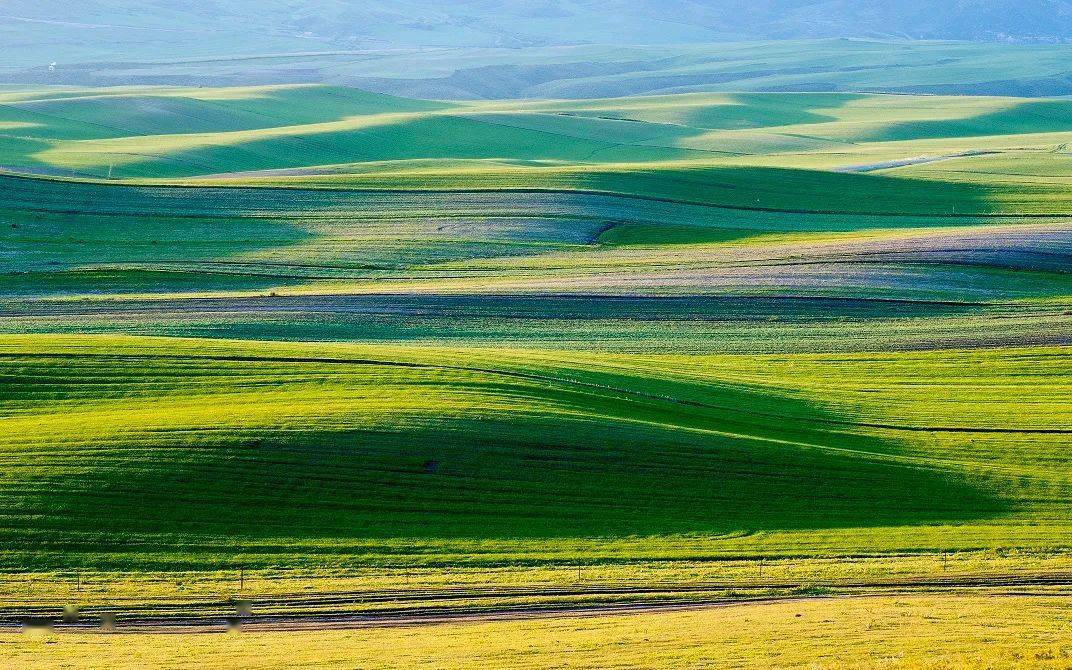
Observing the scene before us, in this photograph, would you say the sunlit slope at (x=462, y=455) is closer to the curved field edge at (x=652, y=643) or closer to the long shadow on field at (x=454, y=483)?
the long shadow on field at (x=454, y=483)

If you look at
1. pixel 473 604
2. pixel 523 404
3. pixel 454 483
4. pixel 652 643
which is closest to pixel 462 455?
pixel 454 483

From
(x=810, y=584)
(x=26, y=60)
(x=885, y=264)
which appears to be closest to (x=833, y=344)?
(x=885, y=264)

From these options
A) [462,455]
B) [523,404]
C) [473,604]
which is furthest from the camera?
[523,404]

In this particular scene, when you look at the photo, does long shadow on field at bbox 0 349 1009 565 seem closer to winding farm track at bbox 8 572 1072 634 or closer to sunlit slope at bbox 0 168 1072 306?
winding farm track at bbox 8 572 1072 634

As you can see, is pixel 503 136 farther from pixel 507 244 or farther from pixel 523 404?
pixel 523 404

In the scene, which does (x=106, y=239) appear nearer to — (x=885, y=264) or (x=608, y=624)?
(x=885, y=264)
